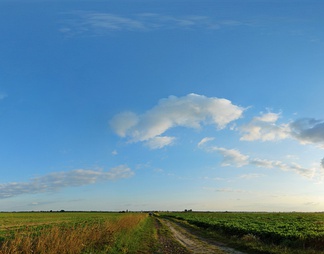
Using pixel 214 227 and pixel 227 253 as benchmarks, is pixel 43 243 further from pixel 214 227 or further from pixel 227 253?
pixel 214 227

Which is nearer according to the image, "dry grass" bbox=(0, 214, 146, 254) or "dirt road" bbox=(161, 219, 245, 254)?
"dry grass" bbox=(0, 214, 146, 254)

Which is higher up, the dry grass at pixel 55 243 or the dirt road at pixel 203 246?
the dry grass at pixel 55 243

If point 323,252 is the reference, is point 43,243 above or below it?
above

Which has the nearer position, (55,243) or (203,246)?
(55,243)

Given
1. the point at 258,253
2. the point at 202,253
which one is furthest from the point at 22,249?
the point at 258,253

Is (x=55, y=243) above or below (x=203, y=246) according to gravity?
above

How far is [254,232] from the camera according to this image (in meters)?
30.3

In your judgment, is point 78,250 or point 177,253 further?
point 177,253

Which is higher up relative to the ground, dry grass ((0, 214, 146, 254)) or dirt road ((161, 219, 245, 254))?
dry grass ((0, 214, 146, 254))

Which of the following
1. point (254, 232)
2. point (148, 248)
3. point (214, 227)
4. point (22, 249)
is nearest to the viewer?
point (22, 249)

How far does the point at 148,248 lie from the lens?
21.5 m

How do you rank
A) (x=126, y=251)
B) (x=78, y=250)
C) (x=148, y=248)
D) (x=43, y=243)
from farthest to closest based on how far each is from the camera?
(x=148, y=248)
(x=126, y=251)
(x=78, y=250)
(x=43, y=243)

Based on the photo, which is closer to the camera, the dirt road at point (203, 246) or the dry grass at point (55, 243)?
the dry grass at point (55, 243)

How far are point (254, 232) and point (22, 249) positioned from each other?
23506 mm
